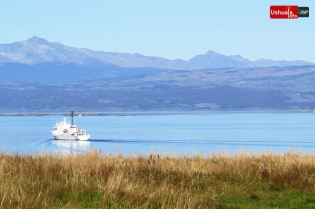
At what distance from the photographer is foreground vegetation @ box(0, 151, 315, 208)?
11414mm

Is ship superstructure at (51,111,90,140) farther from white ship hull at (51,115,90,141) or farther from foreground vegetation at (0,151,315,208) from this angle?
foreground vegetation at (0,151,315,208)

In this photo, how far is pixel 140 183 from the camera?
43.8 feet

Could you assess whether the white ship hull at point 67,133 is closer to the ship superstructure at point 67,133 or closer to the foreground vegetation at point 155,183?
the ship superstructure at point 67,133

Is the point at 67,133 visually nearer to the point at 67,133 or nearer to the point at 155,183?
the point at 67,133

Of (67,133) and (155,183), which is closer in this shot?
(155,183)

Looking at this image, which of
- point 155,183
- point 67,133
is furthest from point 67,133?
point 155,183

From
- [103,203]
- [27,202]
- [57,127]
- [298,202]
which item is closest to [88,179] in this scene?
[103,203]

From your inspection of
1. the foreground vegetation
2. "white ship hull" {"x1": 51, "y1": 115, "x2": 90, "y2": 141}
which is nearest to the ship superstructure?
"white ship hull" {"x1": 51, "y1": 115, "x2": 90, "y2": 141}

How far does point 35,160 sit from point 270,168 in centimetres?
606

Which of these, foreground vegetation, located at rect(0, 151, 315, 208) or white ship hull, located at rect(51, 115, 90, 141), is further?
white ship hull, located at rect(51, 115, 90, 141)

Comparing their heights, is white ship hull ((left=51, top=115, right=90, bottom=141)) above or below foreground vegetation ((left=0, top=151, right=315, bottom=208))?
below

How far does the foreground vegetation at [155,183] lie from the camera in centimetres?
1141

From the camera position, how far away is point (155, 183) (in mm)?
13961

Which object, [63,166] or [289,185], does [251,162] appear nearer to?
[289,185]
